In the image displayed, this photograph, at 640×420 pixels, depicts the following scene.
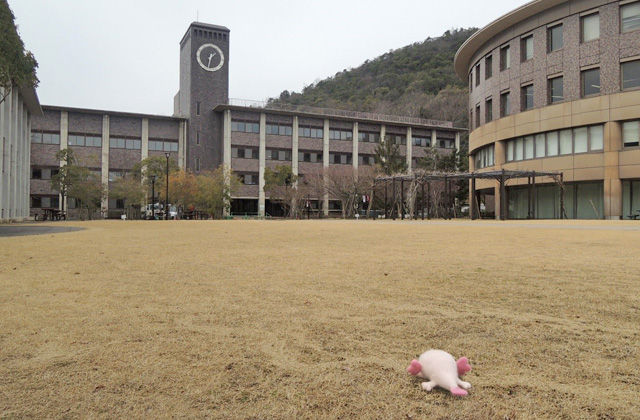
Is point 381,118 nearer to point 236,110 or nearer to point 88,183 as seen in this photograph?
point 236,110

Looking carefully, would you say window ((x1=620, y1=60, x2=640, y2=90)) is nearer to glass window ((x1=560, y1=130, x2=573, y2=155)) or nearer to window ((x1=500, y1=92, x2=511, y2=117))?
glass window ((x1=560, y1=130, x2=573, y2=155))

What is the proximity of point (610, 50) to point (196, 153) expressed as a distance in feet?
164

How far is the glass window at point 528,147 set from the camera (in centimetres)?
3644

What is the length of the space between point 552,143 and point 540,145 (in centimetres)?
108

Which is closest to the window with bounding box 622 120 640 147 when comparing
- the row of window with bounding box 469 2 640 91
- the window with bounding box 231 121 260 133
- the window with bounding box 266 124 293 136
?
the row of window with bounding box 469 2 640 91

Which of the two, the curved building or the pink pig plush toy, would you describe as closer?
the pink pig plush toy

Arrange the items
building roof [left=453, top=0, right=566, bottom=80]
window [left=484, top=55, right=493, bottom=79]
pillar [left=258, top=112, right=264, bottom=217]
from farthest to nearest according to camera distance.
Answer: pillar [left=258, top=112, right=264, bottom=217]
window [left=484, top=55, right=493, bottom=79]
building roof [left=453, top=0, right=566, bottom=80]

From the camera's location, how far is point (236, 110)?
65.4 metres

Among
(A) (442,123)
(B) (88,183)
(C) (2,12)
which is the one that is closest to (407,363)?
(C) (2,12)

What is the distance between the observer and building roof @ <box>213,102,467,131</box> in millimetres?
65944

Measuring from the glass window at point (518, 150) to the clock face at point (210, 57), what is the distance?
43.7 m

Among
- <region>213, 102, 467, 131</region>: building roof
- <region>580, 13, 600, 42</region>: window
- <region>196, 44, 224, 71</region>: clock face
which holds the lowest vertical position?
<region>580, 13, 600, 42</region>: window

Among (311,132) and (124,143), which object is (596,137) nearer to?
(311,132)

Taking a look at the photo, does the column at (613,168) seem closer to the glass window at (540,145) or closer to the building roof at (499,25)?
the glass window at (540,145)
